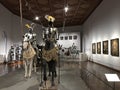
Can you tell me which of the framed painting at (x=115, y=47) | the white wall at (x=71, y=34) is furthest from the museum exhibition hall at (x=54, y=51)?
the white wall at (x=71, y=34)

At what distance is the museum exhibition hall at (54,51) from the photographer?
19.5ft

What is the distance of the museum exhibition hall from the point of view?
595cm

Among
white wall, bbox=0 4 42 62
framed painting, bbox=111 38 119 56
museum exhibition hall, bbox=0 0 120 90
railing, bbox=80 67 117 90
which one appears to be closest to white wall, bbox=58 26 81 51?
museum exhibition hall, bbox=0 0 120 90

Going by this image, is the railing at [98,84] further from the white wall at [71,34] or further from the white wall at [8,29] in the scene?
the white wall at [71,34]

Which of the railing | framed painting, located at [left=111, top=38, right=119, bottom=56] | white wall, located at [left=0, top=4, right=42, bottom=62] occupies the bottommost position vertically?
the railing

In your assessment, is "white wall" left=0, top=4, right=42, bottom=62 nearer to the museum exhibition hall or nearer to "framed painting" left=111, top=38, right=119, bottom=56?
the museum exhibition hall

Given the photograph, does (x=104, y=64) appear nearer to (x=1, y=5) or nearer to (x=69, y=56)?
(x=1, y=5)

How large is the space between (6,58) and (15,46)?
2.59 m

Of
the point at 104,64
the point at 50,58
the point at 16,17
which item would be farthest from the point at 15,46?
the point at 50,58

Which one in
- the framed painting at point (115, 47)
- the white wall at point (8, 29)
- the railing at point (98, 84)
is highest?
the white wall at point (8, 29)

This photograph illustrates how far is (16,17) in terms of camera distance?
19219mm

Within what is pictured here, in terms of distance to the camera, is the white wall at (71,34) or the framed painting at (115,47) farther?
the white wall at (71,34)

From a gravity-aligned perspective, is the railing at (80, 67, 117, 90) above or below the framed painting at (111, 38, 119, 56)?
below

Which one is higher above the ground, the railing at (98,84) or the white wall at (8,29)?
the white wall at (8,29)
